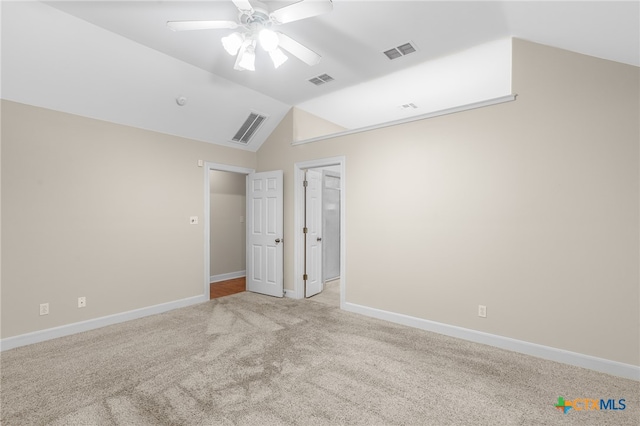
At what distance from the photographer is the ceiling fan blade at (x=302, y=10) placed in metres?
1.90

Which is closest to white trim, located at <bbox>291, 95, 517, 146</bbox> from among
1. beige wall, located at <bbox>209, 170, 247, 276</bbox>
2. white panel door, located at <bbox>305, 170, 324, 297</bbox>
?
white panel door, located at <bbox>305, 170, 324, 297</bbox>

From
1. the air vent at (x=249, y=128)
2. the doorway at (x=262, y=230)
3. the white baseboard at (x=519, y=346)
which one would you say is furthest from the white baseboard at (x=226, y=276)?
the white baseboard at (x=519, y=346)

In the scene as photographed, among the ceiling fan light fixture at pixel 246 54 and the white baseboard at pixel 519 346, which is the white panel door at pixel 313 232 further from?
the ceiling fan light fixture at pixel 246 54

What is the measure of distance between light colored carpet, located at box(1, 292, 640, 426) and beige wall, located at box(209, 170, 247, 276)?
2.75m

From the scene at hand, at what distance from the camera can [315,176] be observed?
500cm

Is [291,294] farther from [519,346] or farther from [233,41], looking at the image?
[233,41]

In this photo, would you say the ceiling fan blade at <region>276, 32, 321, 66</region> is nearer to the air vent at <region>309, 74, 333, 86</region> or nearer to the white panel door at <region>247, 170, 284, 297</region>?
the air vent at <region>309, 74, 333, 86</region>

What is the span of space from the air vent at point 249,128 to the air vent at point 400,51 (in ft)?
7.31

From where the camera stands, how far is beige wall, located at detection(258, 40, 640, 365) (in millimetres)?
2504

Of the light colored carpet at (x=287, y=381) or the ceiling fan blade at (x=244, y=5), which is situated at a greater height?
the ceiling fan blade at (x=244, y=5)

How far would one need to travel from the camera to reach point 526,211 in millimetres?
2873

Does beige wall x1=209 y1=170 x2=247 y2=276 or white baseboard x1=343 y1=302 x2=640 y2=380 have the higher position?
beige wall x1=209 y1=170 x2=247 y2=276

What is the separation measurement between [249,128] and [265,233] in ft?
5.72

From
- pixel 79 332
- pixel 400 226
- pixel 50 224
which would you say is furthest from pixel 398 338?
pixel 50 224
